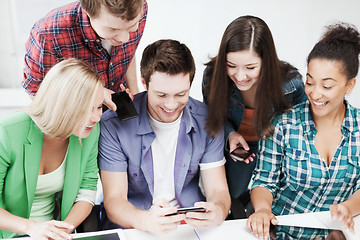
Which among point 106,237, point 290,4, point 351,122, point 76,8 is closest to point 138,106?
point 76,8

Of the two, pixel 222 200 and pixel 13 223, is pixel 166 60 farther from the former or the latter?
pixel 13 223

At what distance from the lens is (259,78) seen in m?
1.85

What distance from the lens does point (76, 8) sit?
1.84 m

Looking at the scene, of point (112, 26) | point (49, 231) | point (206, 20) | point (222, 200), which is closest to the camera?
point (49, 231)

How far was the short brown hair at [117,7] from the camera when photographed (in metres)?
1.55

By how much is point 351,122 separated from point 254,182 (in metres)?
0.49

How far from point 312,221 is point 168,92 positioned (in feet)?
2.48

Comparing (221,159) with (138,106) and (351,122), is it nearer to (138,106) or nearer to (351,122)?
(138,106)

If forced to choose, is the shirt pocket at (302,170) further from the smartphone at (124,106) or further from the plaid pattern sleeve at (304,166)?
the smartphone at (124,106)

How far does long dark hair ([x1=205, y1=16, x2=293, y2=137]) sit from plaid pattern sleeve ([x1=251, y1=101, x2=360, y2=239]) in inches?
2.9

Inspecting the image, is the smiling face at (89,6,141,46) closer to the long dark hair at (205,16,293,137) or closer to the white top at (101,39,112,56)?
the white top at (101,39,112,56)

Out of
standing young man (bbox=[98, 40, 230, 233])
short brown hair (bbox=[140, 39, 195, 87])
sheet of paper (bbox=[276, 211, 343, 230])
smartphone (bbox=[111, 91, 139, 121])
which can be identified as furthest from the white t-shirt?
sheet of paper (bbox=[276, 211, 343, 230])

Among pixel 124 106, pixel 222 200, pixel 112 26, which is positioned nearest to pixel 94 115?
pixel 124 106

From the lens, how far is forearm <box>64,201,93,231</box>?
1.61 metres
